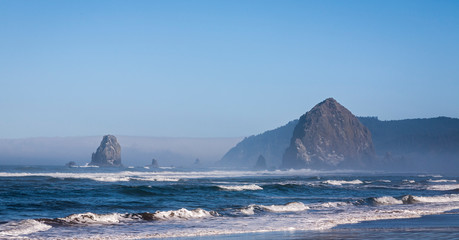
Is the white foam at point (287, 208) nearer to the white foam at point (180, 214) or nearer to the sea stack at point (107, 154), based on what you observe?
the white foam at point (180, 214)

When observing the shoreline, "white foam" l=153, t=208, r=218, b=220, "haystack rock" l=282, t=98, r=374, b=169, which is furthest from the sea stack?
the shoreline

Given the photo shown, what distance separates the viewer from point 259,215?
2233 cm

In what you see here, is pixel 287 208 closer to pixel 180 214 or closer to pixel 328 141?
pixel 180 214

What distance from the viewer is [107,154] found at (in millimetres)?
143500

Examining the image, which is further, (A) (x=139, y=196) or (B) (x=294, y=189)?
(B) (x=294, y=189)

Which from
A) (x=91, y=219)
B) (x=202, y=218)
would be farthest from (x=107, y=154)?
(x=91, y=219)

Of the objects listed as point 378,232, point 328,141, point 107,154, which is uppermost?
point 328,141

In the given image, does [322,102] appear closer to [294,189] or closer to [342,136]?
[342,136]

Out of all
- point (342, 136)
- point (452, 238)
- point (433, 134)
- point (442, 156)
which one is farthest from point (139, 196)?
point (433, 134)

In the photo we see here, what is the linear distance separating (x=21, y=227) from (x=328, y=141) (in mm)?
152989

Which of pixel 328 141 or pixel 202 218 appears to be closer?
pixel 202 218

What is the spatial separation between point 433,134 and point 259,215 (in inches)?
7482

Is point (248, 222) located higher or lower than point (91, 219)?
lower

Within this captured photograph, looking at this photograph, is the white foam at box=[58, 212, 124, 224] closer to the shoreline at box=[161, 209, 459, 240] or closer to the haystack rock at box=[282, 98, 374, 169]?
the shoreline at box=[161, 209, 459, 240]
